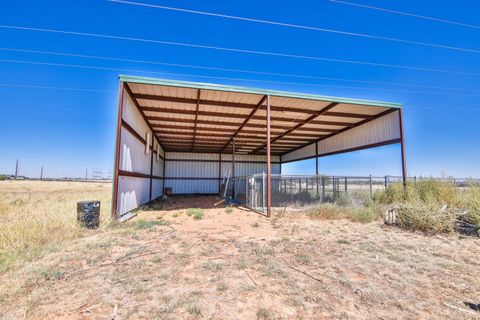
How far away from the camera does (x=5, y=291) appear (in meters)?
2.87

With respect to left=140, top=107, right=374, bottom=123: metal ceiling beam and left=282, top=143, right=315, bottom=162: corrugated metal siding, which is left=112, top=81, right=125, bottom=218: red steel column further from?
left=282, top=143, right=315, bottom=162: corrugated metal siding

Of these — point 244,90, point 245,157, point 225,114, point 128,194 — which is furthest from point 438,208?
point 245,157

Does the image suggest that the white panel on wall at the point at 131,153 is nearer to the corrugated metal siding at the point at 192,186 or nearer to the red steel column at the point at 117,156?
the red steel column at the point at 117,156

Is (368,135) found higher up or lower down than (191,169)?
higher up

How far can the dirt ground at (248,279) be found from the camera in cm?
258

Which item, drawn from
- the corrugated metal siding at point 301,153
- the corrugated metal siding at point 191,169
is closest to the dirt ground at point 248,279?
the corrugated metal siding at point 301,153

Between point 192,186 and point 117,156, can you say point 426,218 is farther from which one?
point 192,186

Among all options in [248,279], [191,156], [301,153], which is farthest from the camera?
[191,156]

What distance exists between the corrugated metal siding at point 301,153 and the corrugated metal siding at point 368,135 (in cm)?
184

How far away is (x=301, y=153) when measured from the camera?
66.5ft

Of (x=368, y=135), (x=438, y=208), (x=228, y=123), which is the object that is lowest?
(x=438, y=208)

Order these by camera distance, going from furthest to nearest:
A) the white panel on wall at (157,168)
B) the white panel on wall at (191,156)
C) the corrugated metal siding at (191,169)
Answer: the white panel on wall at (191,156) < the corrugated metal siding at (191,169) < the white panel on wall at (157,168)

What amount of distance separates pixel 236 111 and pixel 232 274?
877 cm

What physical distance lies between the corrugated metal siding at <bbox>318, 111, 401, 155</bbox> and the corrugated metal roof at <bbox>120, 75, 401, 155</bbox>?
0.36 metres
